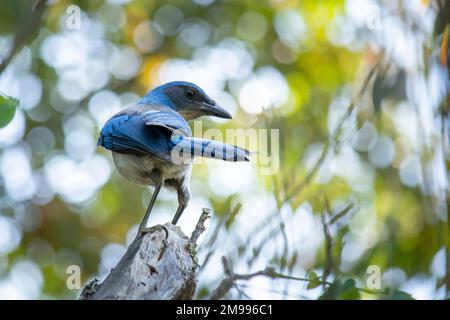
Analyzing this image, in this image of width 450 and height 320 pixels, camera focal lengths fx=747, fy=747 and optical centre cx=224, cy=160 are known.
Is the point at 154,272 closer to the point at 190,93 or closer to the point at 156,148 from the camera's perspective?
the point at 156,148

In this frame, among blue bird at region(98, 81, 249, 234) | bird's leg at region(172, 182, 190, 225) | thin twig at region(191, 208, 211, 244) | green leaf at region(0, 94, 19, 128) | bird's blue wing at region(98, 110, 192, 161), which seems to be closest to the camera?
green leaf at region(0, 94, 19, 128)

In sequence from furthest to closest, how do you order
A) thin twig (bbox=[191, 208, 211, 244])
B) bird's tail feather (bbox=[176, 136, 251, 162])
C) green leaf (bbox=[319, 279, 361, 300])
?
bird's tail feather (bbox=[176, 136, 251, 162]) < thin twig (bbox=[191, 208, 211, 244]) < green leaf (bbox=[319, 279, 361, 300])

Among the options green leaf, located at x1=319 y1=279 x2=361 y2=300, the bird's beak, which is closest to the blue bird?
the bird's beak

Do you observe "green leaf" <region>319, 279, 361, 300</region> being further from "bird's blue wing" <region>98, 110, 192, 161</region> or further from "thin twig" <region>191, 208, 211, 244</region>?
"bird's blue wing" <region>98, 110, 192, 161</region>

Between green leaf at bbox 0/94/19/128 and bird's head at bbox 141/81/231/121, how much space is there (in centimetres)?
258

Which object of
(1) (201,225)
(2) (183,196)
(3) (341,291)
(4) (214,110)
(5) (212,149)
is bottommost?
Answer: (3) (341,291)

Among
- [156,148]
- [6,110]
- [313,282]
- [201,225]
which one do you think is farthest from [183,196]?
[6,110]

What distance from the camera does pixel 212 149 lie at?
4.75 m

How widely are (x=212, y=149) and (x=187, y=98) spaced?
197cm

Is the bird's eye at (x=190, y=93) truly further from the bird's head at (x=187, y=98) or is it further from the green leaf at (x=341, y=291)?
the green leaf at (x=341, y=291)

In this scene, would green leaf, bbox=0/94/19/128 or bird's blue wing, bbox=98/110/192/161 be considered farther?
bird's blue wing, bbox=98/110/192/161

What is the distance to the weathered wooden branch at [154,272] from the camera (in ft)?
12.6

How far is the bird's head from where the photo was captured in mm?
6613

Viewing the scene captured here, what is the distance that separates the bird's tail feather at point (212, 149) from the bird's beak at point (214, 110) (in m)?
1.57
